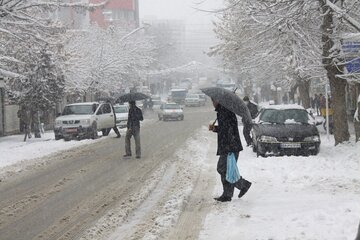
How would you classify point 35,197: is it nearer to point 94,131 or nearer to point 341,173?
point 341,173

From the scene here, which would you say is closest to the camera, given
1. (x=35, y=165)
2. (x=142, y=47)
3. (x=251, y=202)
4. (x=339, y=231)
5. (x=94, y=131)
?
(x=339, y=231)

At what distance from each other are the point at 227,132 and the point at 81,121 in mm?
16907

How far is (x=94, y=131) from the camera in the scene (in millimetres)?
25969

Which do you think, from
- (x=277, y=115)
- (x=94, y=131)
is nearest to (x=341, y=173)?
(x=277, y=115)

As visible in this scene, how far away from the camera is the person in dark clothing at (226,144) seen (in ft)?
31.1

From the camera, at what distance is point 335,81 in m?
17.0

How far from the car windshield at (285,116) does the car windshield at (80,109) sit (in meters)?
11.6

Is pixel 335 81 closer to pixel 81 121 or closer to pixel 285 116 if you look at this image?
pixel 285 116

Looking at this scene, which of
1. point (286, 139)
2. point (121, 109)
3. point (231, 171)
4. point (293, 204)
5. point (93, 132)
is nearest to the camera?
point (293, 204)

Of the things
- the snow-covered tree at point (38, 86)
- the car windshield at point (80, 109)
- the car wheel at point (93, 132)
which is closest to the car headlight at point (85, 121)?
the car wheel at point (93, 132)

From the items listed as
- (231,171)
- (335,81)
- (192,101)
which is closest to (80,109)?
(335,81)

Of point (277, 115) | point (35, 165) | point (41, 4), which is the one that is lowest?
point (35, 165)

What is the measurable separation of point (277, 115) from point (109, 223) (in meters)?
9.69

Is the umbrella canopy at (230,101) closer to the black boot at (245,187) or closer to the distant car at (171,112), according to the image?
the black boot at (245,187)
